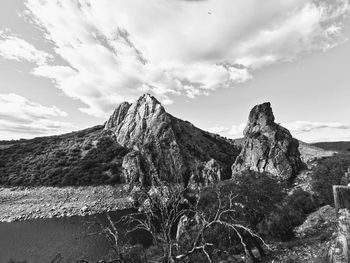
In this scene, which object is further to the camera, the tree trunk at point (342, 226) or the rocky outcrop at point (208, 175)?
the rocky outcrop at point (208, 175)

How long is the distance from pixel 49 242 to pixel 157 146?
60286 mm

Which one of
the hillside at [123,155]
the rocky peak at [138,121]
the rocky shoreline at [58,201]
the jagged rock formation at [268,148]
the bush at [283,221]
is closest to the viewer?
the bush at [283,221]

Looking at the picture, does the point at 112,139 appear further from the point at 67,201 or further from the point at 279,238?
the point at 279,238

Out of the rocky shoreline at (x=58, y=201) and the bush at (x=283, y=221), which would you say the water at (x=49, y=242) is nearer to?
the rocky shoreline at (x=58, y=201)

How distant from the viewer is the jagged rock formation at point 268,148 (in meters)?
68.4

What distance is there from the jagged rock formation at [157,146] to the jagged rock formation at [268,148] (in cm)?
1366

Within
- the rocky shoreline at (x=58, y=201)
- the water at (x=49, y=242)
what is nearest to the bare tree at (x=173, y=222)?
the water at (x=49, y=242)

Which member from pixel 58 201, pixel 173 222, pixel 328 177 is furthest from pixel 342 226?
A: pixel 58 201

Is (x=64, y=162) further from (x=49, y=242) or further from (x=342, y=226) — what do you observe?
(x=342, y=226)

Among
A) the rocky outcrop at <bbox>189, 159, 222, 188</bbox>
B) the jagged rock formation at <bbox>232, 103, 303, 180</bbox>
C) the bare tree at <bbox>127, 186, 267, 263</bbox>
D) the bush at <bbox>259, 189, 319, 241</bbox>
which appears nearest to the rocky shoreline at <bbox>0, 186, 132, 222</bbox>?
the rocky outcrop at <bbox>189, 159, 222, 188</bbox>

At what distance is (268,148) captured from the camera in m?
73.4

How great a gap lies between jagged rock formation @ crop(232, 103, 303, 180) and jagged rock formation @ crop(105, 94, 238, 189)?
44.8 ft

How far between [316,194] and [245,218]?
884 inches

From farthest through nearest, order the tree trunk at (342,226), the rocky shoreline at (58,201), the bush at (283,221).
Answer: the rocky shoreline at (58,201)
the bush at (283,221)
the tree trunk at (342,226)
